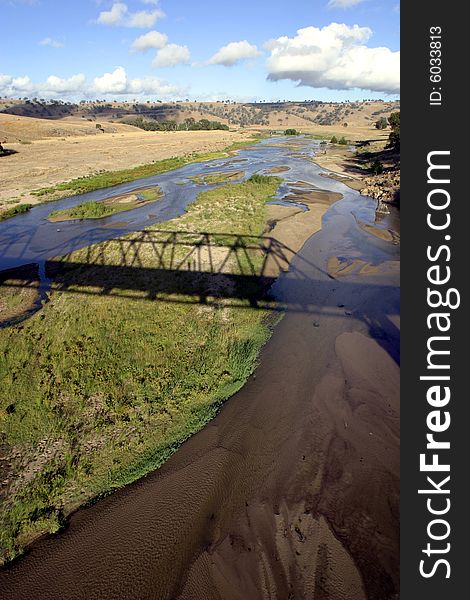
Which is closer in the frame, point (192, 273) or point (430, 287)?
point (430, 287)

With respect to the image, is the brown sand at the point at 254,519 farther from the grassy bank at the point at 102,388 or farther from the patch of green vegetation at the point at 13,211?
the patch of green vegetation at the point at 13,211

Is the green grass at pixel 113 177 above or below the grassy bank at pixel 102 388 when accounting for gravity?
above

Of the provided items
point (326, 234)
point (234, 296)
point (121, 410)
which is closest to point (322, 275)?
point (234, 296)

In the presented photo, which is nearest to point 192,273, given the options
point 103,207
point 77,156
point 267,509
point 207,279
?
point 207,279

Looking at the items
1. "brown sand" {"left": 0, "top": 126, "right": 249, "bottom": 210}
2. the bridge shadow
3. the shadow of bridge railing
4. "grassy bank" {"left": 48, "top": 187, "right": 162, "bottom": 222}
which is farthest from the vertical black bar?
"brown sand" {"left": 0, "top": 126, "right": 249, "bottom": 210}

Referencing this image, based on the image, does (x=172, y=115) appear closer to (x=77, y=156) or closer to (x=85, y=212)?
(x=77, y=156)

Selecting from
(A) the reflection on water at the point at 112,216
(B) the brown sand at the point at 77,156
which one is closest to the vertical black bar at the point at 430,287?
(A) the reflection on water at the point at 112,216

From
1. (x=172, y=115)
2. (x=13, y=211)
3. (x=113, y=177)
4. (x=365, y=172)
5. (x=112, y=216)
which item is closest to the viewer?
(x=112, y=216)
